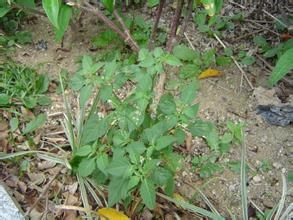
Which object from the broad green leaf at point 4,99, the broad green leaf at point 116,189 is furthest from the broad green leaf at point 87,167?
the broad green leaf at point 4,99

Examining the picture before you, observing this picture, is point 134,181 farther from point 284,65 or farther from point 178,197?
point 284,65

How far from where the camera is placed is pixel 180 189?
2.71 metres

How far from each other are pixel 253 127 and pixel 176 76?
49 centimetres

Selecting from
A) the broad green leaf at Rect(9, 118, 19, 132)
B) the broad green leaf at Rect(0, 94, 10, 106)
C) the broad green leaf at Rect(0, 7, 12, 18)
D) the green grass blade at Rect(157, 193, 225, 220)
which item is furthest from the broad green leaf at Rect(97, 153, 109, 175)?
the broad green leaf at Rect(0, 7, 12, 18)

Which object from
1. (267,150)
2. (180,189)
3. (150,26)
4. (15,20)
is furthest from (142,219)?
(15,20)

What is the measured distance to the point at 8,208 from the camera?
242cm

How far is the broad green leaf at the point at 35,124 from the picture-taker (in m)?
2.80

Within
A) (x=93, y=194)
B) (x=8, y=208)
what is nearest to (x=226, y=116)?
(x=93, y=194)

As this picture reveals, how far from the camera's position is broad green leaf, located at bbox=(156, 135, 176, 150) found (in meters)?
2.24

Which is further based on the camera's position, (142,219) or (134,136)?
(142,219)

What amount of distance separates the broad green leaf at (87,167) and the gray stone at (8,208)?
0.30m

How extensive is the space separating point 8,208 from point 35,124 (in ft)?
1.68

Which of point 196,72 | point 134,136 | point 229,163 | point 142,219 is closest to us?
point 134,136

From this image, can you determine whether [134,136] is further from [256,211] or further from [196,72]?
[196,72]
